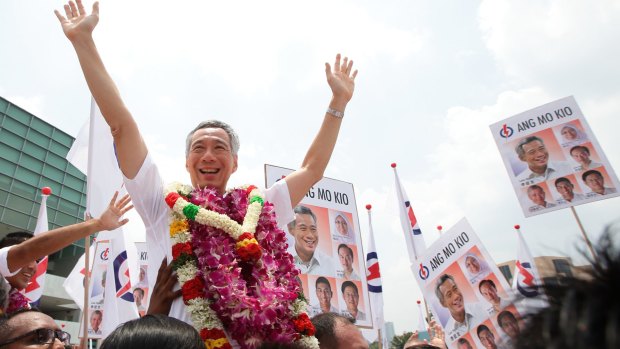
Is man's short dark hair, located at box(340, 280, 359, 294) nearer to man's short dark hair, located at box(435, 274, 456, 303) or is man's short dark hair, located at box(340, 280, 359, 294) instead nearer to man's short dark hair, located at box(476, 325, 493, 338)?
man's short dark hair, located at box(435, 274, 456, 303)

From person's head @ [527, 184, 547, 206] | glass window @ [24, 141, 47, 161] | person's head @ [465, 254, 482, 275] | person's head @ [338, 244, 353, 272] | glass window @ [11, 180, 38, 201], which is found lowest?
person's head @ [465, 254, 482, 275]

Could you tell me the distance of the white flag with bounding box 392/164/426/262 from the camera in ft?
31.8

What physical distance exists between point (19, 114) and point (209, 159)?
1318 inches

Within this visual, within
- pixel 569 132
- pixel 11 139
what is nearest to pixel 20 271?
pixel 569 132

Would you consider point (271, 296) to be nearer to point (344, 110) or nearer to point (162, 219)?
point (162, 219)

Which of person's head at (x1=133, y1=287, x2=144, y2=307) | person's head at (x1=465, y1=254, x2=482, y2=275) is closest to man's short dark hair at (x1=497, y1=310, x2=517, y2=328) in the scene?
person's head at (x1=465, y1=254, x2=482, y2=275)

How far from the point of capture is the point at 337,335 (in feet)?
8.86

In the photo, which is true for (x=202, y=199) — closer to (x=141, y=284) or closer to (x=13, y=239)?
(x=13, y=239)

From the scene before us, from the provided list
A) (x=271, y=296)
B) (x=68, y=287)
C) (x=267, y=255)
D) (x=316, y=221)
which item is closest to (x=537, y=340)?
(x=271, y=296)

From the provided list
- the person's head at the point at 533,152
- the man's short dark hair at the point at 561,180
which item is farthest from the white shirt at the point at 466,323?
the person's head at the point at 533,152

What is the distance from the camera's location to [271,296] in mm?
2135

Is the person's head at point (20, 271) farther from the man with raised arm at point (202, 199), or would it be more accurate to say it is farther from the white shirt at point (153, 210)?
the man with raised arm at point (202, 199)

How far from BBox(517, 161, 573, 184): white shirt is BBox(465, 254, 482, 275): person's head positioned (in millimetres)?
1957

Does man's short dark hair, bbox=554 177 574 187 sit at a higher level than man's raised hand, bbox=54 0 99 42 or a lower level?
higher
